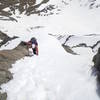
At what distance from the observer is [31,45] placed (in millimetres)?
16047

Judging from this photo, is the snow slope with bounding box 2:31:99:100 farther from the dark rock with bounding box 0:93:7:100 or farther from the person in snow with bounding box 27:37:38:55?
the person in snow with bounding box 27:37:38:55

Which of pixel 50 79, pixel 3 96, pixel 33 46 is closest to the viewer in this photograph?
pixel 3 96

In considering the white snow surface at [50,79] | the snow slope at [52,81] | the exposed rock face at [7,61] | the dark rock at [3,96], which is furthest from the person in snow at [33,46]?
the dark rock at [3,96]

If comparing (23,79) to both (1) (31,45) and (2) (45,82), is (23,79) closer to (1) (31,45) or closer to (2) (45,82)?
(2) (45,82)

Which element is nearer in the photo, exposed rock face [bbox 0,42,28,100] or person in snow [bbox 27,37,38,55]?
exposed rock face [bbox 0,42,28,100]

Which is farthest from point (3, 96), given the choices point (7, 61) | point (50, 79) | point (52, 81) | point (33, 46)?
point (33, 46)

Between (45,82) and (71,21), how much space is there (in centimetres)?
6371

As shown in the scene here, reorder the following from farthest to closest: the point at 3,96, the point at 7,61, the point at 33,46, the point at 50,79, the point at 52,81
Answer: the point at 33,46, the point at 7,61, the point at 50,79, the point at 52,81, the point at 3,96

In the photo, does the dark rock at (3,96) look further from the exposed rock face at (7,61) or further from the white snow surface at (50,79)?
the white snow surface at (50,79)

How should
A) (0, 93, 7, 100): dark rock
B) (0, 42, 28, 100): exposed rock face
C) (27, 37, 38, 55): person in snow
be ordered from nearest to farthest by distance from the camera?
(0, 93, 7, 100): dark rock, (0, 42, 28, 100): exposed rock face, (27, 37, 38, 55): person in snow

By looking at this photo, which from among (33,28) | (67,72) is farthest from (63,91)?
(33,28)

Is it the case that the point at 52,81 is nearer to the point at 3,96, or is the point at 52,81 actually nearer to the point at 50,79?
the point at 50,79

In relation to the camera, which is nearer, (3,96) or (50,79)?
(3,96)

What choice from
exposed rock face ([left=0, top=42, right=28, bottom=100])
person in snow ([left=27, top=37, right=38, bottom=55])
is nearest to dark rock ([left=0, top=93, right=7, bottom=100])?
exposed rock face ([left=0, top=42, right=28, bottom=100])
